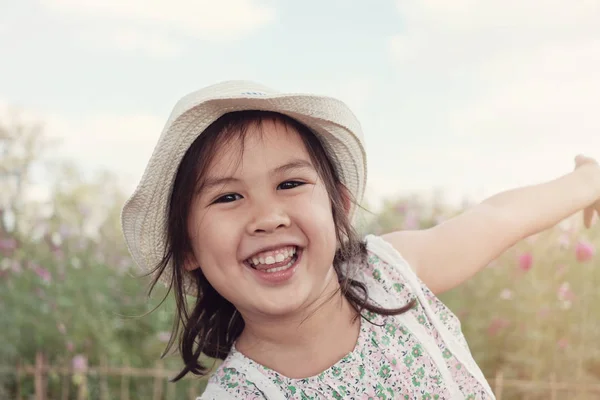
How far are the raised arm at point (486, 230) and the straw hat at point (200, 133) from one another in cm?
39

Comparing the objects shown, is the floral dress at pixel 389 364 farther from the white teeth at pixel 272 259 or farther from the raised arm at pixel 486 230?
the white teeth at pixel 272 259

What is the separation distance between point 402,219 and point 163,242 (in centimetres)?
271

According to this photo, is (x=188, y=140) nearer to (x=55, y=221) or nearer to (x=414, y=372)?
(x=414, y=372)

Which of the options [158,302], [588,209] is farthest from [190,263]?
[158,302]

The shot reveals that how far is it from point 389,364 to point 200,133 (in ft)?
2.70

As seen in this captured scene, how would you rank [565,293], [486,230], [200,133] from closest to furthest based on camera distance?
[200,133] < [486,230] < [565,293]

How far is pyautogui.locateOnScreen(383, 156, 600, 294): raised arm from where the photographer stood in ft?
7.57

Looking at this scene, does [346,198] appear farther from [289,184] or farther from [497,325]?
[497,325]

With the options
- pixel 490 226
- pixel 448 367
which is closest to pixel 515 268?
pixel 490 226

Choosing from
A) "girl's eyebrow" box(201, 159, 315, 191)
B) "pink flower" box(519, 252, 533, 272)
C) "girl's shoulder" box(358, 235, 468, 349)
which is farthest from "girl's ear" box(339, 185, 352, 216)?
"pink flower" box(519, 252, 533, 272)

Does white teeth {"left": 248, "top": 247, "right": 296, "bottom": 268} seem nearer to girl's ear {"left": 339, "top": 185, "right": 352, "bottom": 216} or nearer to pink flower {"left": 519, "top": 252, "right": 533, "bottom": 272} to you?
girl's ear {"left": 339, "top": 185, "right": 352, "bottom": 216}

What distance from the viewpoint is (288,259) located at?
1.80 m

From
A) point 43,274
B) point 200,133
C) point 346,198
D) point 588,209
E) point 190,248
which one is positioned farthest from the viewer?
point 43,274

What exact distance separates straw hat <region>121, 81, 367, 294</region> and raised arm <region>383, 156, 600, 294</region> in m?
0.39
